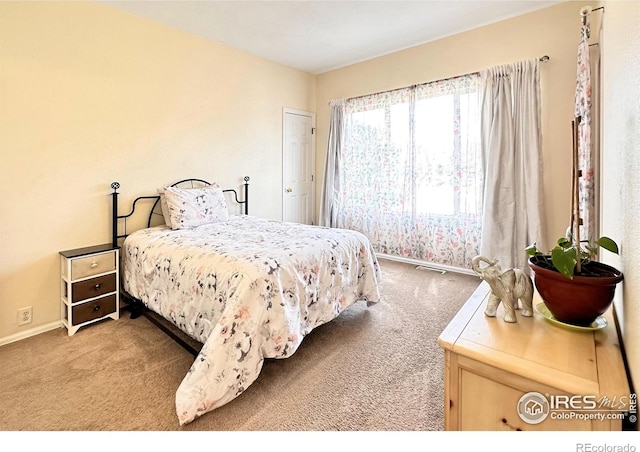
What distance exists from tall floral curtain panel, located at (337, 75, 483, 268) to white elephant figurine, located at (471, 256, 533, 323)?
8.38 feet

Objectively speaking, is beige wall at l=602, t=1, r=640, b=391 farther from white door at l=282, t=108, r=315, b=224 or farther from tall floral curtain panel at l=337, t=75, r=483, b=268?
white door at l=282, t=108, r=315, b=224

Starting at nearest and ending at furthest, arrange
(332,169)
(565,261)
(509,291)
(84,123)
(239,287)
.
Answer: (565,261) → (509,291) → (239,287) → (84,123) → (332,169)

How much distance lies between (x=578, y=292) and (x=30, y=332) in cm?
336

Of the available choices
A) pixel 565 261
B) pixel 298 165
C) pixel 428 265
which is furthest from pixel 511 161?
pixel 298 165

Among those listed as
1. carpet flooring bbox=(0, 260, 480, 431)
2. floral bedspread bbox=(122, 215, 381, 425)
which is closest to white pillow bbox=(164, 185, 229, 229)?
floral bedspread bbox=(122, 215, 381, 425)

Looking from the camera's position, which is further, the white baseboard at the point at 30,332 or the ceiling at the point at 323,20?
the ceiling at the point at 323,20

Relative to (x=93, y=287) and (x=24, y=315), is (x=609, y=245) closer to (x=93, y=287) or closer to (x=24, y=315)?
(x=93, y=287)

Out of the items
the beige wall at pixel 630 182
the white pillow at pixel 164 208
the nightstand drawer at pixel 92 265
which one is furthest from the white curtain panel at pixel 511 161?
the nightstand drawer at pixel 92 265

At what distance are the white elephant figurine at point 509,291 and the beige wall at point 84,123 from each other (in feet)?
9.86

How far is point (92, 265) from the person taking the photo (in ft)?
7.96

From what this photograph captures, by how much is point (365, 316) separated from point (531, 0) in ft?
10.4

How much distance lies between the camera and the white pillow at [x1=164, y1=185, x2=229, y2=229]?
2.84m

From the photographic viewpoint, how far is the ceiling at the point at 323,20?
2.76m

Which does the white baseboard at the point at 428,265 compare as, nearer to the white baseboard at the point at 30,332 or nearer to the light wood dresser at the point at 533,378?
the light wood dresser at the point at 533,378
